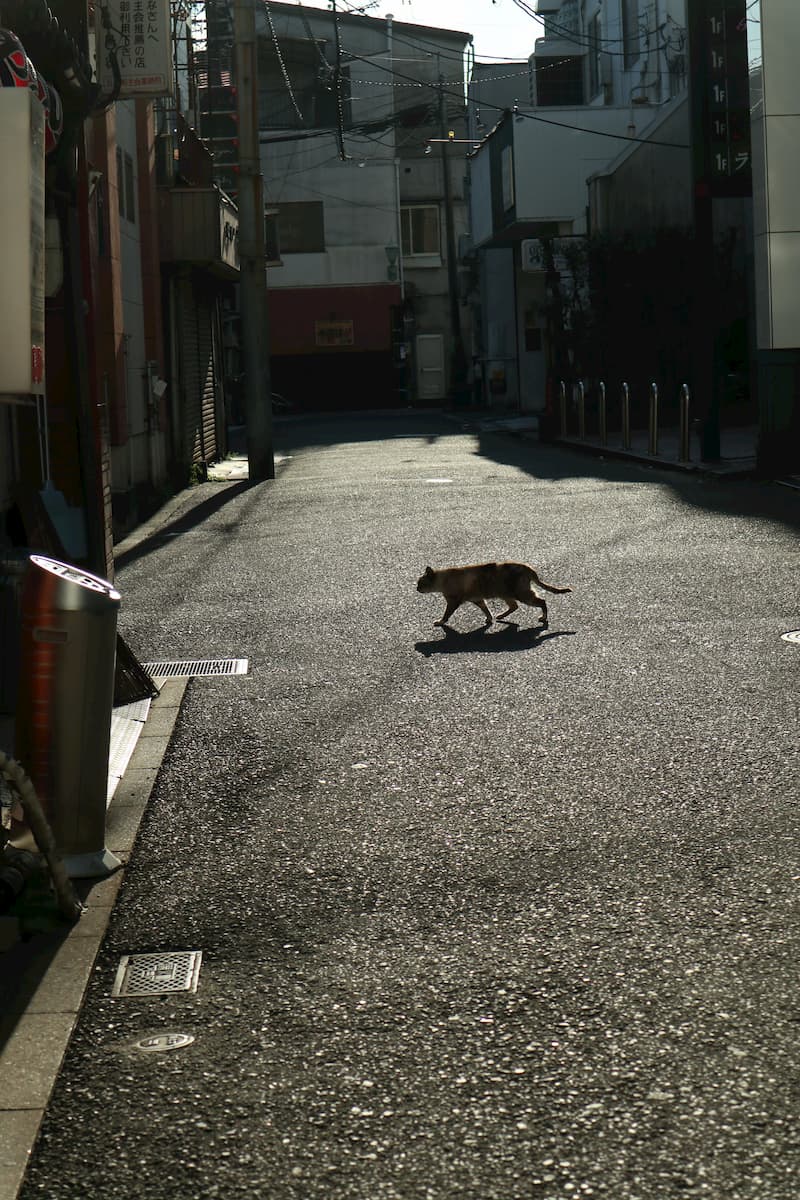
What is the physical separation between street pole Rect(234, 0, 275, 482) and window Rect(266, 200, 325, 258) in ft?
96.1

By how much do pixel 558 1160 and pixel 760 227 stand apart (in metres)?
19.5

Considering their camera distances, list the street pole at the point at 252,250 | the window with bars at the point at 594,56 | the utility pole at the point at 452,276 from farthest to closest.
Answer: the utility pole at the point at 452,276 < the window with bars at the point at 594,56 < the street pole at the point at 252,250

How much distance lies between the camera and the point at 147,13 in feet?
60.4

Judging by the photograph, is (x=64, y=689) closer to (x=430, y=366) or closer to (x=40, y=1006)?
(x=40, y=1006)

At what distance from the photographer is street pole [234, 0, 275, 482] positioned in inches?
1016

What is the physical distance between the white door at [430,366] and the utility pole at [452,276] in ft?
2.46

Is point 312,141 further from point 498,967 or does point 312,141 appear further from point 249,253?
point 498,967

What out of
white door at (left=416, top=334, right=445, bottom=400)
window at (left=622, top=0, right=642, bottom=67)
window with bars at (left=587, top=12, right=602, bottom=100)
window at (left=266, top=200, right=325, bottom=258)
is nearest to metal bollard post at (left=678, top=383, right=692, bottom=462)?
window at (left=622, top=0, right=642, bottom=67)

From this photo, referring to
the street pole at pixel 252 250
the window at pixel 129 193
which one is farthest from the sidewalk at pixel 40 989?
the street pole at pixel 252 250

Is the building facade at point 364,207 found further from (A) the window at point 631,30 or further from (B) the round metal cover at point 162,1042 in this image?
(B) the round metal cover at point 162,1042

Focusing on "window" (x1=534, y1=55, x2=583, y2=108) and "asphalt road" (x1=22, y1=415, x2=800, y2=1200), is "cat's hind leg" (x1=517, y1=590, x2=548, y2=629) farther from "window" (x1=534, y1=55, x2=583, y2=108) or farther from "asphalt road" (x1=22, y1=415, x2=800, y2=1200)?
"window" (x1=534, y1=55, x2=583, y2=108)

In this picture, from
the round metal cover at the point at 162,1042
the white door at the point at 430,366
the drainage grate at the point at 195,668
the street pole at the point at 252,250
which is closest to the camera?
the round metal cover at the point at 162,1042

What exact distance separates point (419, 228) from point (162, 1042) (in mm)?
56491

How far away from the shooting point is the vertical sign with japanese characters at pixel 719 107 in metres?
22.0
